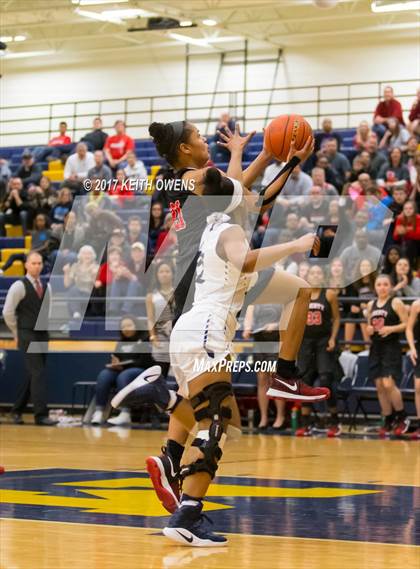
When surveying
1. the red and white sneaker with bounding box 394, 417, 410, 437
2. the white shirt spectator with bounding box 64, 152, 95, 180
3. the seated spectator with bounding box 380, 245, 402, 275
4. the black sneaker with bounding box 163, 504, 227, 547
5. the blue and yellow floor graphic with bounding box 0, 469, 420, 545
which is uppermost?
the white shirt spectator with bounding box 64, 152, 95, 180

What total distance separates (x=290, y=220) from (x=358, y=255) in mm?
1286

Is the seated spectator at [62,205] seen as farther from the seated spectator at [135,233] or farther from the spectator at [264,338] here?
the spectator at [264,338]

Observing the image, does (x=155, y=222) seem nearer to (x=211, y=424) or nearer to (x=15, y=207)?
(x=15, y=207)

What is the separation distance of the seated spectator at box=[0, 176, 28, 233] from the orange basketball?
50.0 feet

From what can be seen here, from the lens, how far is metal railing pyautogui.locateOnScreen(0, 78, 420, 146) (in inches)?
1057

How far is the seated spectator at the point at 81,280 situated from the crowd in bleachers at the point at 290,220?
1 cm

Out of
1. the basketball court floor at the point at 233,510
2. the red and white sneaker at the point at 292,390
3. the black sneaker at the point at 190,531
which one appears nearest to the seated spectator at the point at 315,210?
the basketball court floor at the point at 233,510

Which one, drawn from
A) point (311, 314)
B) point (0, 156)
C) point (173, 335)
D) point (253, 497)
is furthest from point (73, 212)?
point (173, 335)

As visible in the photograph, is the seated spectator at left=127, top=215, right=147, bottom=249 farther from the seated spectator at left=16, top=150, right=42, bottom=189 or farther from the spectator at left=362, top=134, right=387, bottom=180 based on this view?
the seated spectator at left=16, top=150, right=42, bottom=189

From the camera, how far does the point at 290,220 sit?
15.7 m

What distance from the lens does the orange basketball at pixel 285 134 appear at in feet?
20.1

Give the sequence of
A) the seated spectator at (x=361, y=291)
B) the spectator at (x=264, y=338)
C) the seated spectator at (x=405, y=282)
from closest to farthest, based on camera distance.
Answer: the spectator at (x=264, y=338) < the seated spectator at (x=405, y=282) < the seated spectator at (x=361, y=291)

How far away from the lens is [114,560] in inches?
193

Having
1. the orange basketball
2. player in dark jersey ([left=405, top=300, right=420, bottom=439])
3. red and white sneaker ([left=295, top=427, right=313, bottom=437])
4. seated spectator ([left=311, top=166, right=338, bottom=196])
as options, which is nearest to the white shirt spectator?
seated spectator ([left=311, top=166, right=338, bottom=196])
